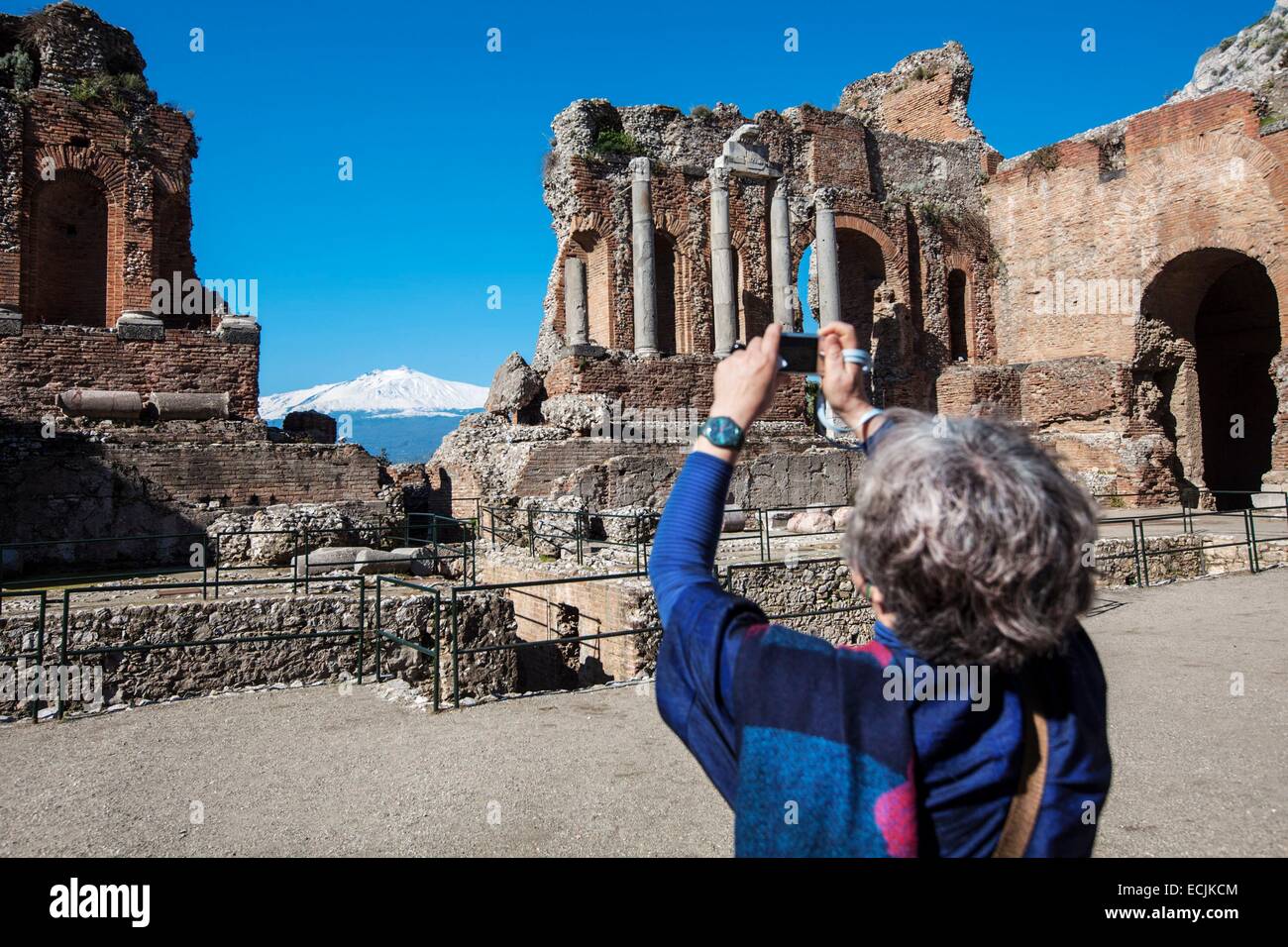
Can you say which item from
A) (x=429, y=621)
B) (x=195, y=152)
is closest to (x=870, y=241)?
(x=195, y=152)

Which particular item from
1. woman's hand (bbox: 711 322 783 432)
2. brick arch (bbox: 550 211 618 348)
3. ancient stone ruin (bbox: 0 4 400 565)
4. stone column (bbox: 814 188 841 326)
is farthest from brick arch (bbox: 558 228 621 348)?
woman's hand (bbox: 711 322 783 432)

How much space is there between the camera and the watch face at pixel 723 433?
175cm

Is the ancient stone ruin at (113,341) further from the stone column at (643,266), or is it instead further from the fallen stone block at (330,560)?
the stone column at (643,266)

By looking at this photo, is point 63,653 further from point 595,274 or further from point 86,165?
point 595,274

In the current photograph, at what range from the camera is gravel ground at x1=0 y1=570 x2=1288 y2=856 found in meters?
4.61

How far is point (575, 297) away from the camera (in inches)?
953

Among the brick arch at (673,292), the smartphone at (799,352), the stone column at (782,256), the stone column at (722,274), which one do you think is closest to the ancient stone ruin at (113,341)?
the brick arch at (673,292)

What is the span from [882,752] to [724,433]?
65 centimetres

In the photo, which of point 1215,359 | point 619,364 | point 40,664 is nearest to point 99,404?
point 40,664

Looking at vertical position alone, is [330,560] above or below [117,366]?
below

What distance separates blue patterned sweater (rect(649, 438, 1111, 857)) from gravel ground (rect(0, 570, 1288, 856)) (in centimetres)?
318

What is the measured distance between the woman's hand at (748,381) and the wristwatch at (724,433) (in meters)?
0.01
